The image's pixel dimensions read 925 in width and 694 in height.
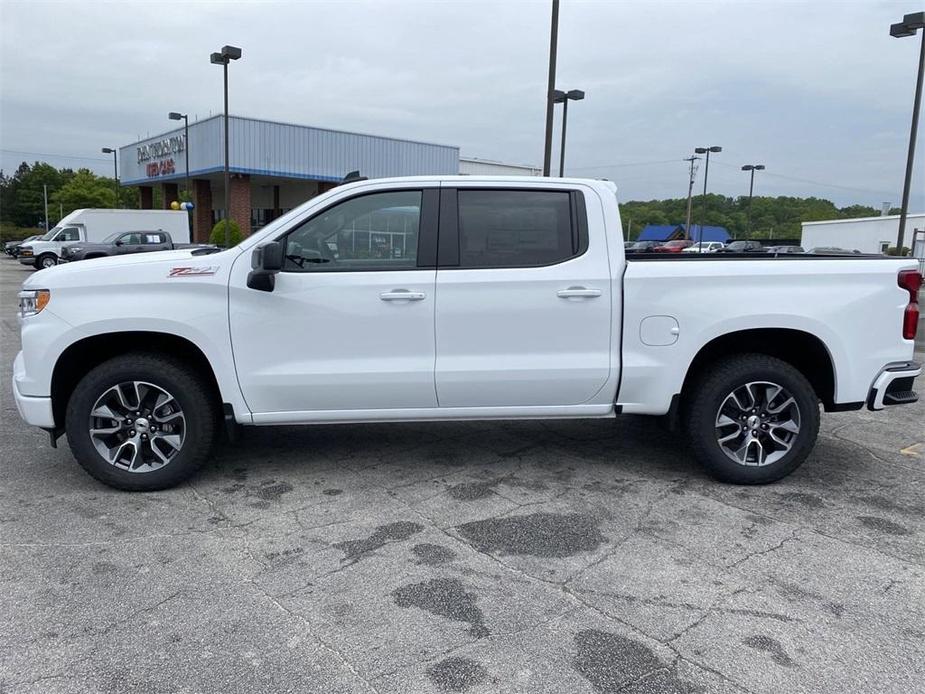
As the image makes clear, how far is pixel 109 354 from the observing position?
474 cm

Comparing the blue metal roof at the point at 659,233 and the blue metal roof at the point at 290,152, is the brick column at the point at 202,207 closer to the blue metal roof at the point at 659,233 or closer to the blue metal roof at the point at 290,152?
the blue metal roof at the point at 290,152

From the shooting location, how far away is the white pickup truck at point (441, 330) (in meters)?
4.51

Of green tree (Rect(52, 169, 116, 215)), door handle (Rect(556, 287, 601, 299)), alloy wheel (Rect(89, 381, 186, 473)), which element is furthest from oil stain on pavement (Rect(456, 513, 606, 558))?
green tree (Rect(52, 169, 116, 215))

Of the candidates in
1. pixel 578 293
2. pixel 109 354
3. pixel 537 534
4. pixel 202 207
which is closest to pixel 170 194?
pixel 202 207

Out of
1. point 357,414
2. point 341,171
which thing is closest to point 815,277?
point 357,414

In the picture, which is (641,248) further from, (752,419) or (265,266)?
(265,266)

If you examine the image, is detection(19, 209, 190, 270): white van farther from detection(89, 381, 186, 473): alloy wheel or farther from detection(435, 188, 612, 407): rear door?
detection(435, 188, 612, 407): rear door

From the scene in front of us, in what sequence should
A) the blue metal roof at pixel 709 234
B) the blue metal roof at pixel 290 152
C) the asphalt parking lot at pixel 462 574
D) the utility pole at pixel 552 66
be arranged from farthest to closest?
the blue metal roof at pixel 709 234, the blue metal roof at pixel 290 152, the utility pole at pixel 552 66, the asphalt parking lot at pixel 462 574

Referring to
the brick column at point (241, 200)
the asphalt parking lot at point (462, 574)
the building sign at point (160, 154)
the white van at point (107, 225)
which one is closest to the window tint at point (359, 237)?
the asphalt parking lot at point (462, 574)

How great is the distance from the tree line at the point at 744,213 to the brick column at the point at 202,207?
5896 centimetres

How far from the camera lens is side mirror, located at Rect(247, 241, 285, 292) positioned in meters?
4.31

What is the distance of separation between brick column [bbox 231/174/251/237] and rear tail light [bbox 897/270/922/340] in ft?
119

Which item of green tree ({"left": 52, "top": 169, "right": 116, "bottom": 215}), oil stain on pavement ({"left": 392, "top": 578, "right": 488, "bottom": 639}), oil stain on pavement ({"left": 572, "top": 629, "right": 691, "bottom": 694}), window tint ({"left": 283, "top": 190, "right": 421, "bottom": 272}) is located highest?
green tree ({"left": 52, "top": 169, "right": 116, "bottom": 215})

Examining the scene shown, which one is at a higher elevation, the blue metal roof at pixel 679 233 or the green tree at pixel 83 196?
the green tree at pixel 83 196
